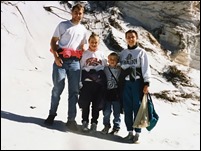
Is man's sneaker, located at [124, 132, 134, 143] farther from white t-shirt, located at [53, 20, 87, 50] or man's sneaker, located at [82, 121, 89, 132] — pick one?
white t-shirt, located at [53, 20, 87, 50]

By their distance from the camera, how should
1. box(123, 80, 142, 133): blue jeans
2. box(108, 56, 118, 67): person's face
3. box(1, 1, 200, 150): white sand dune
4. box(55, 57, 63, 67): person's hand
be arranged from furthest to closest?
box(108, 56, 118, 67): person's face
box(123, 80, 142, 133): blue jeans
box(55, 57, 63, 67): person's hand
box(1, 1, 200, 150): white sand dune

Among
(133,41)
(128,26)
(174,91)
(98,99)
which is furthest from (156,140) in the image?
(128,26)

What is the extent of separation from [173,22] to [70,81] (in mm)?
6215

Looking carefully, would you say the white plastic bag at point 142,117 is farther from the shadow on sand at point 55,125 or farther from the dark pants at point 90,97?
the dark pants at point 90,97

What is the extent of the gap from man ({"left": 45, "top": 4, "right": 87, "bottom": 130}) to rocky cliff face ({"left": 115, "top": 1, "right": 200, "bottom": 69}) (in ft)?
18.5

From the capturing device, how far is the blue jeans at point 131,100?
457 cm

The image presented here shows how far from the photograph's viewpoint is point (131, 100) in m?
4.63

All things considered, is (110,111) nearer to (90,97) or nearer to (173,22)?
(90,97)

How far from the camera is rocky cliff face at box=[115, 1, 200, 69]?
1001 cm

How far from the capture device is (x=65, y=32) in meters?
4.55

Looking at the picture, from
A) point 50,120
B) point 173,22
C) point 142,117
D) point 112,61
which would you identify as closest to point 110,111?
point 142,117

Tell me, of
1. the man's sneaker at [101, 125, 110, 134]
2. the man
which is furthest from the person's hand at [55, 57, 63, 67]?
the man's sneaker at [101, 125, 110, 134]

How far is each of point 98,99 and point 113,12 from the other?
5.65m

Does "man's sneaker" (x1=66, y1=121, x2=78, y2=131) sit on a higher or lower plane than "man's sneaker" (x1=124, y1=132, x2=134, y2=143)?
higher
